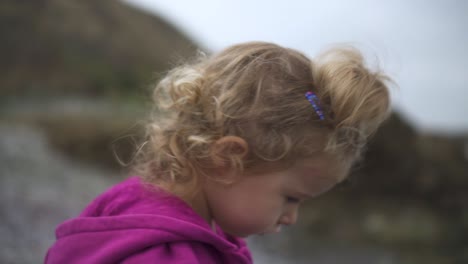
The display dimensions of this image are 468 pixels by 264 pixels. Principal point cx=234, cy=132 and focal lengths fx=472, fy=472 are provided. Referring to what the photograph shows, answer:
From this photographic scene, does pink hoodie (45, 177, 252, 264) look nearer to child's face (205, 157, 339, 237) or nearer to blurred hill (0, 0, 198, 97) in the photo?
child's face (205, 157, 339, 237)

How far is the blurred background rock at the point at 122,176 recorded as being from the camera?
3936mm

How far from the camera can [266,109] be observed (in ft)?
4.19

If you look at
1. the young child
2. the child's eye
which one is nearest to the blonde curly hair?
the young child

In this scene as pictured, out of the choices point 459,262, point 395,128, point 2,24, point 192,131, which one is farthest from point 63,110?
point 192,131

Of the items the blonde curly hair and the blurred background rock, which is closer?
the blonde curly hair

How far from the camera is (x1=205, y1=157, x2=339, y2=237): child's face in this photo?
51.6 inches

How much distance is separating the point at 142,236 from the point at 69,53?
8.32 metres

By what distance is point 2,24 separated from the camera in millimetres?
8539

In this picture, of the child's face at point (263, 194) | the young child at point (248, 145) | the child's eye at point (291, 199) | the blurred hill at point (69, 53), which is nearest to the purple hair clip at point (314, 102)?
the young child at point (248, 145)

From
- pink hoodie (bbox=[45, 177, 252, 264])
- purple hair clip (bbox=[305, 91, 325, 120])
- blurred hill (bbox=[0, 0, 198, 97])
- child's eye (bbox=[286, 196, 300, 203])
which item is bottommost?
blurred hill (bbox=[0, 0, 198, 97])

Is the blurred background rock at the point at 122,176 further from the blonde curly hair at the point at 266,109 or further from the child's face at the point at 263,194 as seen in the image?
the child's face at the point at 263,194

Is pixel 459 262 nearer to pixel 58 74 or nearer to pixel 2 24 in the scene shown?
pixel 58 74

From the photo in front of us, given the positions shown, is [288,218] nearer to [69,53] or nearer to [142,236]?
[142,236]

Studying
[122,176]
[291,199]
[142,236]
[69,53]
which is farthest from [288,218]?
[69,53]
